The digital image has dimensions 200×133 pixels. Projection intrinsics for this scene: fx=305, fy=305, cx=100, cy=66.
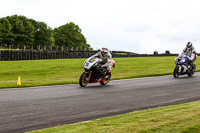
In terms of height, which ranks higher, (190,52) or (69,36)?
(69,36)

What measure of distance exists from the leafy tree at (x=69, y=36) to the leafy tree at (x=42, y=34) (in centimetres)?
756

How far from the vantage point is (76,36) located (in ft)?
358

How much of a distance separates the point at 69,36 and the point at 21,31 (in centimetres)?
2336

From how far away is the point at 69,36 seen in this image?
110 m

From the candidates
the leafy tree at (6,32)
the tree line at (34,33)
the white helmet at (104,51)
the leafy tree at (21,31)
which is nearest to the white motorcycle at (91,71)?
the white helmet at (104,51)

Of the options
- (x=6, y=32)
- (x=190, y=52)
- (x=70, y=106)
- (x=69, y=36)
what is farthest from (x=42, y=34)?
(x=70, y=106)

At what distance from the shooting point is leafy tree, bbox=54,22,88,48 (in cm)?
10906

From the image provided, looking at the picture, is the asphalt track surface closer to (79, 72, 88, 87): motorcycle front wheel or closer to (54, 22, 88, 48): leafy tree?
(79, 72, 88, 87): motorcycle front wheel

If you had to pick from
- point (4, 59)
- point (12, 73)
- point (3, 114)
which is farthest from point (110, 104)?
point (4, 59)

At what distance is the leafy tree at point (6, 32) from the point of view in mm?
83812

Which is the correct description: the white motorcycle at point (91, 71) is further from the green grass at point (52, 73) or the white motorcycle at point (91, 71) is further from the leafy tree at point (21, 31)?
the leafy tree at point (21, 31)

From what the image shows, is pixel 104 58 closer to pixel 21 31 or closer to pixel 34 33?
pixel 21 31

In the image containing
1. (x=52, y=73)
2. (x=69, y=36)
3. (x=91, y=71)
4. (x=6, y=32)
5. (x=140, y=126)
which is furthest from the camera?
(x=69, y=36)

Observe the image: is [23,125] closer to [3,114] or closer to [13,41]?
[3,114]
